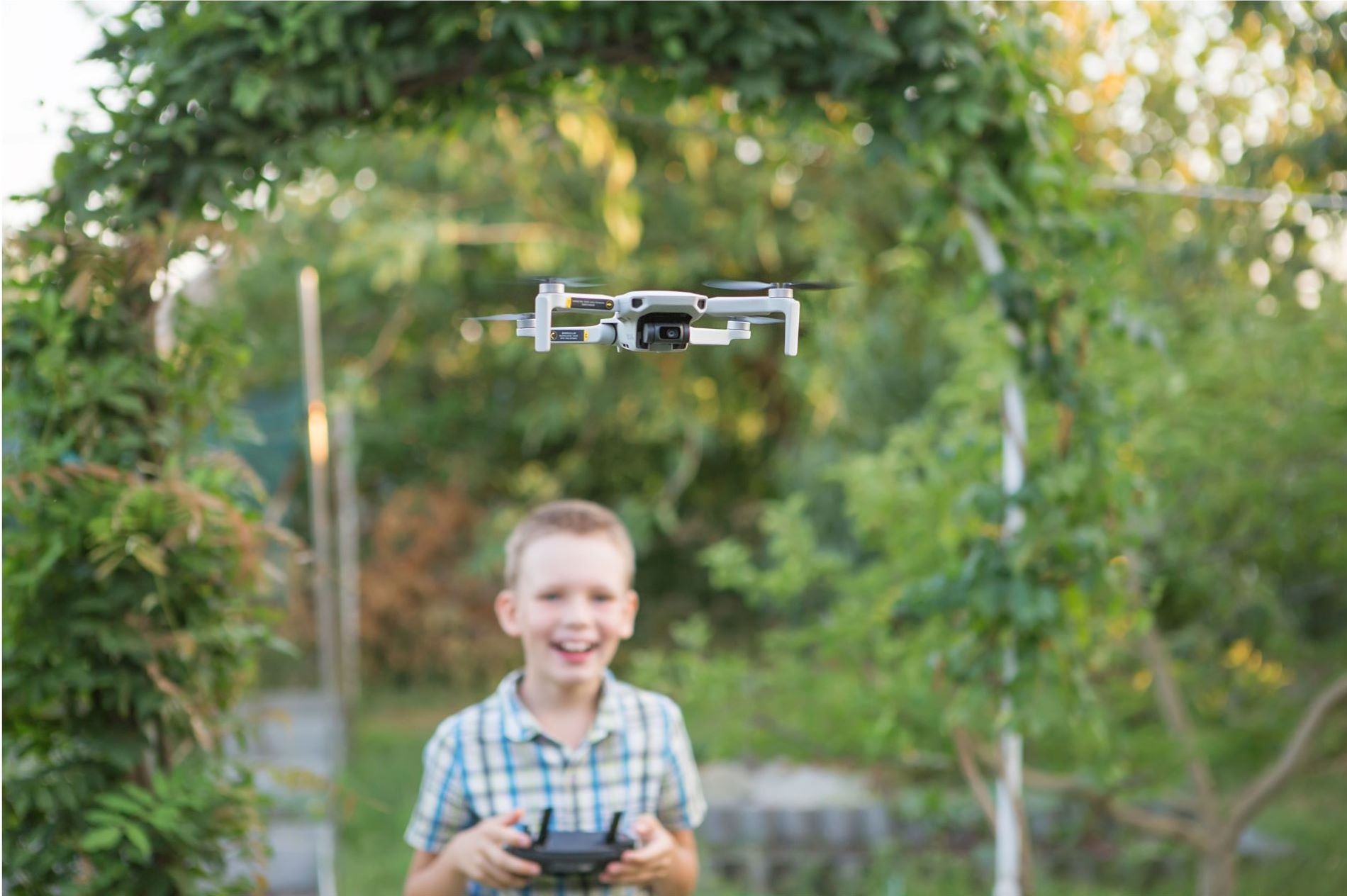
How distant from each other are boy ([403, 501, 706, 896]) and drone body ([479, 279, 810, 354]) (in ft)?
1.79

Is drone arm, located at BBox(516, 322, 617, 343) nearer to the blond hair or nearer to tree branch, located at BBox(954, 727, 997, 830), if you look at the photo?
the blond hair

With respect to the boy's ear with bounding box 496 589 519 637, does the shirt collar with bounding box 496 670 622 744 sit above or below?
below

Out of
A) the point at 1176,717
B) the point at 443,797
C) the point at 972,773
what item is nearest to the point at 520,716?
the point at 443,797

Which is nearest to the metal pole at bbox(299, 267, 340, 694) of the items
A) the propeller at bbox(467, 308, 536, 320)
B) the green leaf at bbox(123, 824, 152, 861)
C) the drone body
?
the green leaf at bbox(123, 824, 152, 861)

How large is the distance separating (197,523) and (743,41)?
1275 millimetres

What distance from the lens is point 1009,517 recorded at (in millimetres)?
2781

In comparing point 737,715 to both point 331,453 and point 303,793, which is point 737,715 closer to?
point 303,793

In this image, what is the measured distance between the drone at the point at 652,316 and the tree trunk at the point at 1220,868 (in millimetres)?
3135

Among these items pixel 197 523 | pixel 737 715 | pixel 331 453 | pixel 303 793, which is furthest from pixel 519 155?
pixel 197 523

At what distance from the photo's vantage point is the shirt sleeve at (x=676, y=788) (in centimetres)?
194

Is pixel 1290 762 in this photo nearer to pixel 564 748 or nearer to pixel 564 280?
pixel 564 748

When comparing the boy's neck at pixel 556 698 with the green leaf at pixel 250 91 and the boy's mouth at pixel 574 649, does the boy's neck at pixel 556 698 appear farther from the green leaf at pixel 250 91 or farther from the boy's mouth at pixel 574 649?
the green leaf at pixel 250 91

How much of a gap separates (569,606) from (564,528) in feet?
0.39

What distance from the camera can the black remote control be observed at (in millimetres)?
1771
